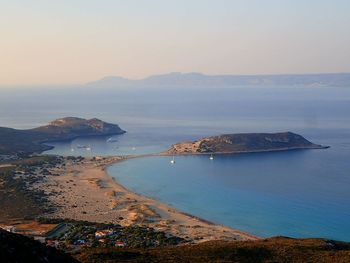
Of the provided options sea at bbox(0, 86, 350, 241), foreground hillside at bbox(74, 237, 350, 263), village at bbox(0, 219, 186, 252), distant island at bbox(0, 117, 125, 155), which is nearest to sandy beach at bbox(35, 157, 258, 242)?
sea at bbox(0, 86, 350, 241)

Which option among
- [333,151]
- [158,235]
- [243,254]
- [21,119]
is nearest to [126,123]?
[21,119]

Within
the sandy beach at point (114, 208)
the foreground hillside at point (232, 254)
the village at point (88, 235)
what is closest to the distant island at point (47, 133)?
the sandy beach at point (114, 208)

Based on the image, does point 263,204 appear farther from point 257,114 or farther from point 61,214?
point 257,114

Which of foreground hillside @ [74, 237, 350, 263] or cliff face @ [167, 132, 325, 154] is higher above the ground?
cliff face @ [167, 132, 325, 154]

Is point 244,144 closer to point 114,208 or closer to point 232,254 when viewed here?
point 114,208

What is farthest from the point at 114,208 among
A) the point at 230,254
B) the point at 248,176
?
the point at 230,254

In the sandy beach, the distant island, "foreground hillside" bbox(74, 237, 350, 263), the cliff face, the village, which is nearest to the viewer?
"foreground hillside" bbox(74, 237, 350, 263)

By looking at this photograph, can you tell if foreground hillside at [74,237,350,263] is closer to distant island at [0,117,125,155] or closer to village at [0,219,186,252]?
village at [0,219,186,252]
